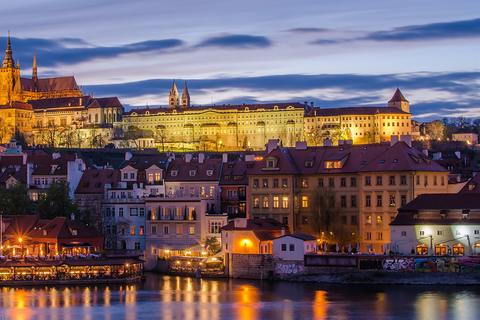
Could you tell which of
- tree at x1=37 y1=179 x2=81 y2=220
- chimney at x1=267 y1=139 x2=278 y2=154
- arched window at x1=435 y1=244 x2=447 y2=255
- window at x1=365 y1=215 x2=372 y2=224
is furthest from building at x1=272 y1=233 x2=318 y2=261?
tree at x1=37 y1=179 x2=81 y2=220

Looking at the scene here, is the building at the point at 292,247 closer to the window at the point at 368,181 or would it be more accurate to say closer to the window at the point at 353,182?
the window at the point at 368,181

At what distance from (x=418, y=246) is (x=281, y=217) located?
12.8m

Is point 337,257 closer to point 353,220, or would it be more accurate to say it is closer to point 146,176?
point 353,220

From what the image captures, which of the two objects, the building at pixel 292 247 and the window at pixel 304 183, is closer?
the building at pixel 292 247

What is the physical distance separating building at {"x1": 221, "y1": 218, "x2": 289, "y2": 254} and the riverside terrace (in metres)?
7.57

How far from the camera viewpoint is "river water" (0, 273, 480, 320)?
44438mm

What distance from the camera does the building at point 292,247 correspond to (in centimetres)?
5709

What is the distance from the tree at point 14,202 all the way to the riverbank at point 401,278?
27.5 m

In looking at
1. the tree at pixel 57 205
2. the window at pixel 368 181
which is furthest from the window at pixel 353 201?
the tree at pixel 57 205

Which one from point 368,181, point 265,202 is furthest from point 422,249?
point 265,202

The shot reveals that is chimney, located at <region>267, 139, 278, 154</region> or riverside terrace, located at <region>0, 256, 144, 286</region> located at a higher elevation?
chimney, located at <region>267, 139, 278, 154</region>

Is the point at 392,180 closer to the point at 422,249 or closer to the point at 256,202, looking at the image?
the point at 422,249

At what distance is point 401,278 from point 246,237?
11892 mm

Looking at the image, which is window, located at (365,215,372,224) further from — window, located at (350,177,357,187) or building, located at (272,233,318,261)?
building, located at (272,233,318,261)
